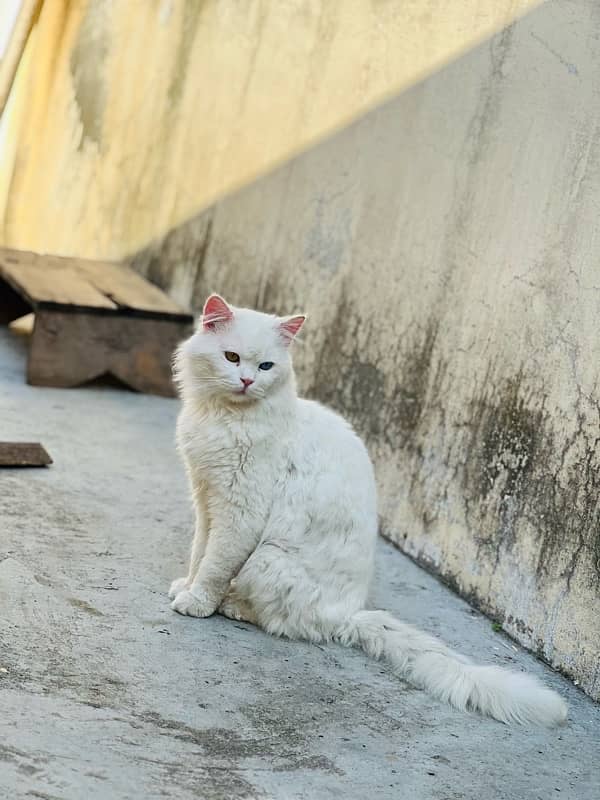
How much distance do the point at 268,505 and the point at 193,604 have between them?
0.37 m

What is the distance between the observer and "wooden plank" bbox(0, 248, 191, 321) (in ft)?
17.7

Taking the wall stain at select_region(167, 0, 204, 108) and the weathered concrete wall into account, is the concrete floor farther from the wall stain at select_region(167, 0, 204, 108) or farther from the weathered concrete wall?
the wall stain at select_region(167, 0, 204, 108)

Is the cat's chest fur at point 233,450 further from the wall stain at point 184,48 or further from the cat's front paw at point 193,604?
the wall stain at point 184,48

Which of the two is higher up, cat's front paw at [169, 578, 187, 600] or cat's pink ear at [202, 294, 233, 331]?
cat's pink ear at [202, 294, 233, 331]

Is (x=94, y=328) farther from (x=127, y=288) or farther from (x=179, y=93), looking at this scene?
(x=179, y=93)

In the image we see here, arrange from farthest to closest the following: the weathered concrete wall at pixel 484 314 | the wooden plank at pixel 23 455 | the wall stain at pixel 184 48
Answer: the wall stain at pixel 184 48
the wooden plank at pixel 23 455
the weathered concrete wall at pixel 484 314

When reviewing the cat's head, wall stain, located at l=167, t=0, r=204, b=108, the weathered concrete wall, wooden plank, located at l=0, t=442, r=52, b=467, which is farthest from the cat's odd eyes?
wall stain, located at l=167, t=0, r=204, b=108

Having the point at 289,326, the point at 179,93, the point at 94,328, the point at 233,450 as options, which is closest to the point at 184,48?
the point at 179,93

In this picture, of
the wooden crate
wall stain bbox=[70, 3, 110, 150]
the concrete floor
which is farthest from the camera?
wall stain bbox=[70, 3, 110, 150]

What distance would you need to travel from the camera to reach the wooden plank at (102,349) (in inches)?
210

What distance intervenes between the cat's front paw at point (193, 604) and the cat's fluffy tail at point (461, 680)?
0.49 m

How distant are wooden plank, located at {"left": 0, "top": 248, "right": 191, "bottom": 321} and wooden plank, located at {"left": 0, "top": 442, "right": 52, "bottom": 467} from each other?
127 centimetres

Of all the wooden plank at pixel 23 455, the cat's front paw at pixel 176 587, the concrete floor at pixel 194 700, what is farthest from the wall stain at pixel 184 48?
the cat's front paw at pixel 176 587

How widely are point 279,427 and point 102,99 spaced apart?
16.7ft
